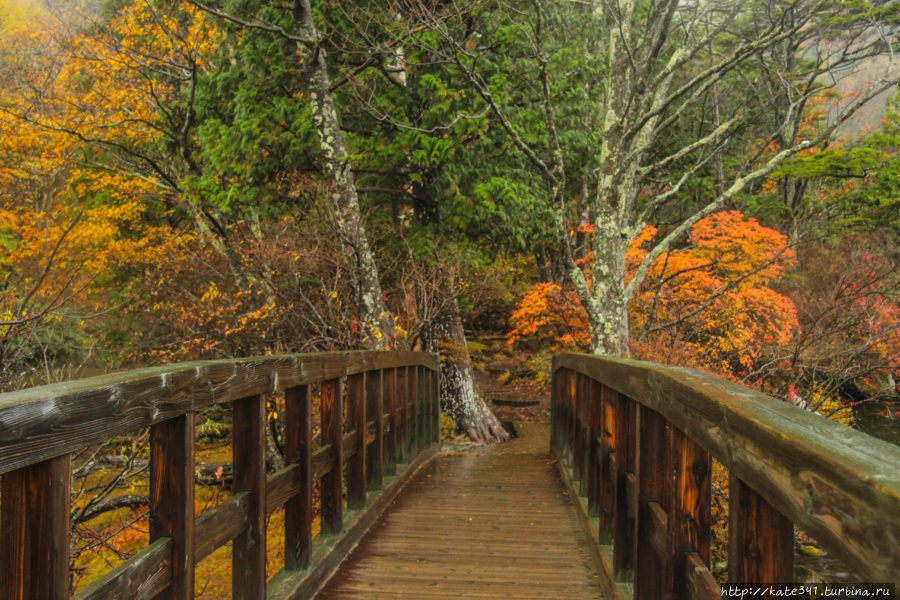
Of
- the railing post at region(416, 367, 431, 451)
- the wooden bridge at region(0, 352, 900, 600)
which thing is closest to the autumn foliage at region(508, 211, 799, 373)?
the railing post at region(416, 367, 431, 451)

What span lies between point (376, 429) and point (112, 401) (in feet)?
10.9

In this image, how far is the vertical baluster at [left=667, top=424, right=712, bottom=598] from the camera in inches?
82.3

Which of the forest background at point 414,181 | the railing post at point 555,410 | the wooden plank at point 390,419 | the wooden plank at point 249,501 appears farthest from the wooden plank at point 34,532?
the railing post at point 555,410

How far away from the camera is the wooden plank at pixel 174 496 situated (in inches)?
78.0

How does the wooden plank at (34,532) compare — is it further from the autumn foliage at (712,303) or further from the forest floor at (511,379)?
the forest floor at (511,379)

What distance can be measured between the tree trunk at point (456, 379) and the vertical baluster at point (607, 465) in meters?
7.77

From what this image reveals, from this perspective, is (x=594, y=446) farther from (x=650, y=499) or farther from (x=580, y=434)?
(x=650, y=499)

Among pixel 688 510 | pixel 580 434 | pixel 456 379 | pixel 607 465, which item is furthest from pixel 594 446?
pixel 456 379

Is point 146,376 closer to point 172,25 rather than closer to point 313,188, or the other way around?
point 313,188

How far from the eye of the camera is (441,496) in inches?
219

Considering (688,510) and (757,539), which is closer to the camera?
(757,539)

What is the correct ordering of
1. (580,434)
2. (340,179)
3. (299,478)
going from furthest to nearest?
(340,179)
(580,434)
(299,478)

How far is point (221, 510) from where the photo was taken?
2.35 metres

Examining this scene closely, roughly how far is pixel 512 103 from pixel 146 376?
30.8 feet
